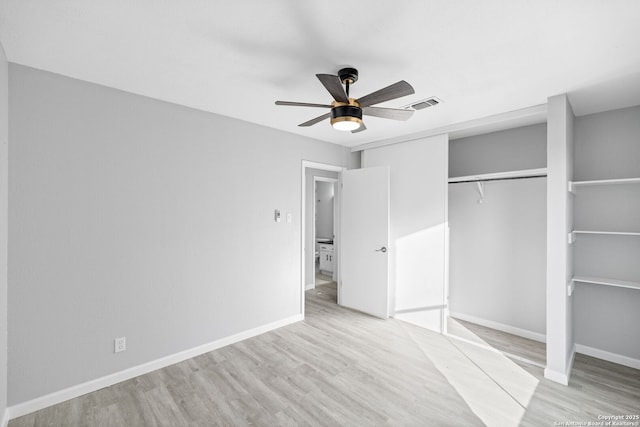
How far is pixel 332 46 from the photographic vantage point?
1.88 meters

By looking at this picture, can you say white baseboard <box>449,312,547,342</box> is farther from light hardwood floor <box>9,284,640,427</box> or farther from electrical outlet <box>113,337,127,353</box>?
electrical outlet <box>113,337,127,353</box>

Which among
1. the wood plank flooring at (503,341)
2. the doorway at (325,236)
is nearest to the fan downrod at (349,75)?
the wood plank flooring at (503,341)

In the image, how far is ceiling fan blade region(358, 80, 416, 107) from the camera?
5.92ft

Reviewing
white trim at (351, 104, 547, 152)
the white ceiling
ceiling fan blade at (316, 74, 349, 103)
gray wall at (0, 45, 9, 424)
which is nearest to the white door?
white trim at (351, 104, 547, 152)

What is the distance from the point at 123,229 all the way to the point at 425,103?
301 centimetres

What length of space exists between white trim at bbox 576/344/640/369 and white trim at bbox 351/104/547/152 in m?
2.47

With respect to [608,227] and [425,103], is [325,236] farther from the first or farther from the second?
[608,227]

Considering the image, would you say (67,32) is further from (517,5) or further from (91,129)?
(517,5)

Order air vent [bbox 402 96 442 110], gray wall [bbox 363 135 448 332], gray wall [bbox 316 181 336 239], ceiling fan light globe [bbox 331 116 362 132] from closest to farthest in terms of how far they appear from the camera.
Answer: ceiling fan light globe [bbox 331 116 362 132], air vent [bbox 402 96 442 110], gray wall [bbox 363 135 448 332], gray wall [bbox 316 181 336 239]

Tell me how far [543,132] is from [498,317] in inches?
90.7

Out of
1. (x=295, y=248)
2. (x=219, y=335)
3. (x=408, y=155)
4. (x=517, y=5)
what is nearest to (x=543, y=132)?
(x=408, y=155)

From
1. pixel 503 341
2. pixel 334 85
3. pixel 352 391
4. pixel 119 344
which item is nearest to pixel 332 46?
pixel 334 85

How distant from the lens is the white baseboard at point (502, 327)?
342cm

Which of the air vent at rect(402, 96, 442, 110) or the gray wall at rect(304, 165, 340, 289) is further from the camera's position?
the gray wall at rect(304, 165, 340, 289)
